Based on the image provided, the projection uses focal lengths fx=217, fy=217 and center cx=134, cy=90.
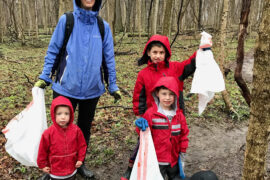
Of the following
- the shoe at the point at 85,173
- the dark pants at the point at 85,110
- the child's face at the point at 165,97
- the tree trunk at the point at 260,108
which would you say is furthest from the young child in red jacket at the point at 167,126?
the shoe at the point at 85,173

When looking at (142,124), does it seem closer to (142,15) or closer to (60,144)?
(60,144)

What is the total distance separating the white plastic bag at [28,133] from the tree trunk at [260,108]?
6.56ft

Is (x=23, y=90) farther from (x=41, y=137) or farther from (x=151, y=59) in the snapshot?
(x=151, y=59)

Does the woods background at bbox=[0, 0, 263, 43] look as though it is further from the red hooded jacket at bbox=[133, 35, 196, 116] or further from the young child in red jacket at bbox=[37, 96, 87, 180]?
the young child in red jacket at bbox=[37, 96, 87, 180]

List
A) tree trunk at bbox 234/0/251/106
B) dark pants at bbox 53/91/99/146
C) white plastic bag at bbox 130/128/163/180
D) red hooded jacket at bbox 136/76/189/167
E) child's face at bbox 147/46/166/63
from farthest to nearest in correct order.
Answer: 1. dark pants at bbox 53/91/99/146
2. child's face at bbox 147/46/166/63
3. red hooded jacket at bbox 136/76/189/167
4. white plastic bag at bbox 130/128/163/180
5. tree trunk at bbox 234/0/251/106

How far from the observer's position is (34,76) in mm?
7043

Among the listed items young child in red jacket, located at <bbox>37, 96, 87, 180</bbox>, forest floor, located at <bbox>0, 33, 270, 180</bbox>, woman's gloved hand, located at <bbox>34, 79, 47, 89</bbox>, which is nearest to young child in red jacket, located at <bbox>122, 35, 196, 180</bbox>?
young child in red jacket, located at <bbox>37, 96, 87, 180</bbox>

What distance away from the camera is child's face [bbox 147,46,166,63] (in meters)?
2.42

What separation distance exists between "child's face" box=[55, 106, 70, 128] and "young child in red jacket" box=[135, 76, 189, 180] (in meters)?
0.75

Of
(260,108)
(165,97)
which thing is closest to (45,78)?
(165,97)

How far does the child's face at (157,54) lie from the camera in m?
2.42

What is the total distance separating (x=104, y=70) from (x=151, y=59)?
2.08ft

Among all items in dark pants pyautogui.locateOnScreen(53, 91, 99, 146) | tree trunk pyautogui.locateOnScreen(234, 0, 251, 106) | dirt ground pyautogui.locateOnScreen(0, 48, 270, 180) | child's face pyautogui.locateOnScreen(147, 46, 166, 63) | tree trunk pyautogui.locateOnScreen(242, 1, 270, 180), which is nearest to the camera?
tree trunk pyautogui.locateOnScreen(242, 1, 270, 180)

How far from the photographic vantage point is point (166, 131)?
7.45ft
